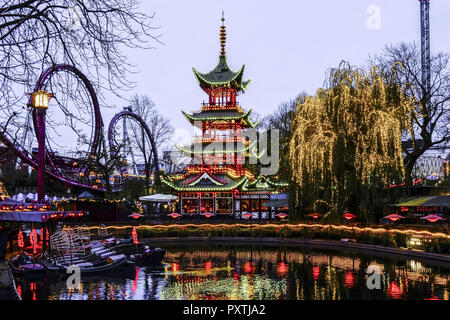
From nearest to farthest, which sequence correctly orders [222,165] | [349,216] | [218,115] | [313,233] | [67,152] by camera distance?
[67,152] → [349,216] → [313,233] → [222,165] → [218,115]

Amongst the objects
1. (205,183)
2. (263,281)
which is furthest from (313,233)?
(205,183)

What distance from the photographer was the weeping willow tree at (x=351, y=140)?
1057 inches

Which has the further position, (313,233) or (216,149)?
(216,149)

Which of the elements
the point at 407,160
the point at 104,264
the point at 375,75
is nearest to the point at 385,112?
the point at 375,75

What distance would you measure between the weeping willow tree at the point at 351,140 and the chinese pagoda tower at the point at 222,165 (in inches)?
559

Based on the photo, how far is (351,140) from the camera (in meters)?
28.2

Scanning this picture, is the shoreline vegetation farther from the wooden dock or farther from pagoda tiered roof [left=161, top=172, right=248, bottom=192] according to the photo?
the wooden dock

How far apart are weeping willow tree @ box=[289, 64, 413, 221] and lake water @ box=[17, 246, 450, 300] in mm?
5131

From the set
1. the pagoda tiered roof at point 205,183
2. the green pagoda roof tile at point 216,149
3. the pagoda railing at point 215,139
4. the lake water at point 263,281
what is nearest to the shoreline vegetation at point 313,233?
the lake water at point 263,281

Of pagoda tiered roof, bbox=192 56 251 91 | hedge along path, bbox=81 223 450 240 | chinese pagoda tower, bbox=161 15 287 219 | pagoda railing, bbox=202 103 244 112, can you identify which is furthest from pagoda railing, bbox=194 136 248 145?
hedge along path, bbox=81 223 450 240

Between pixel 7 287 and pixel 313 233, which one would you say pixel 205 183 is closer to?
pixel 313 233

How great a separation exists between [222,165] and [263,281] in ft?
105

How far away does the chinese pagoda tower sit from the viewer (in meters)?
46.9
